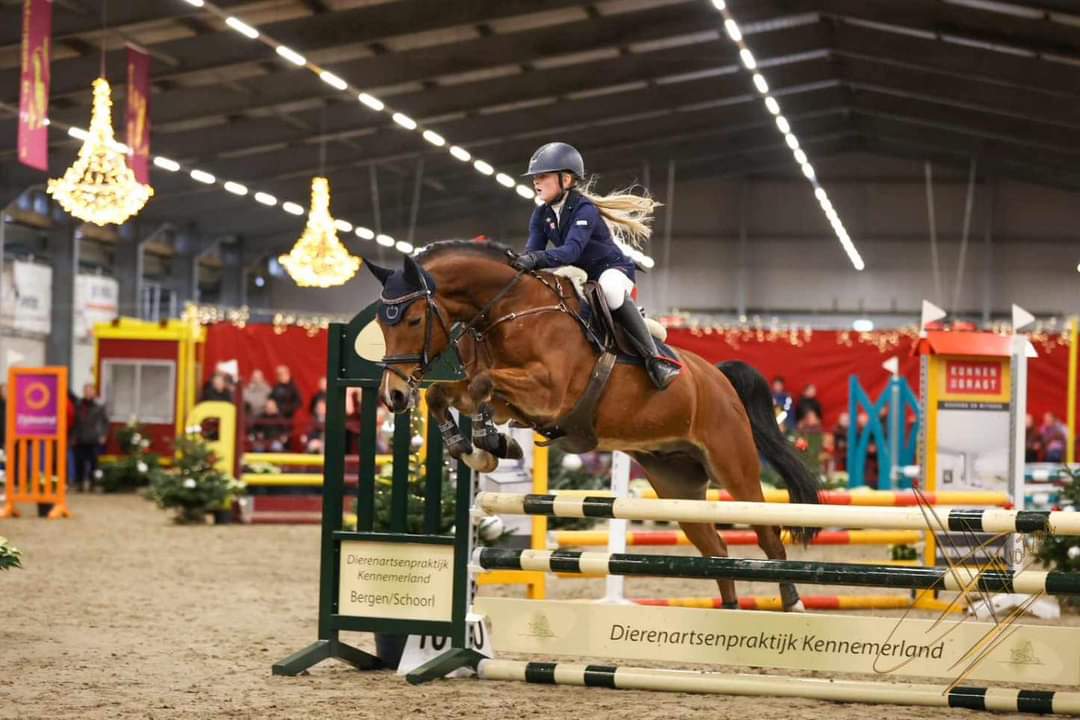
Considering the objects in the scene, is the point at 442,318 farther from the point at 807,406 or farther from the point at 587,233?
the point at 807,406

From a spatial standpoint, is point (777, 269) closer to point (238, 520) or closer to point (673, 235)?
point (673, 235)

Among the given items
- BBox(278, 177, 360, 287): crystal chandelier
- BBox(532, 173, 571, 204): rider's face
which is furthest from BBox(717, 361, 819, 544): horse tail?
A: BBox(278, 177, 360, 287): crystal chandelier

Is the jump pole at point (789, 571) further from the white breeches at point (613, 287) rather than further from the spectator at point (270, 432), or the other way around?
the spectator at point (270, 432)

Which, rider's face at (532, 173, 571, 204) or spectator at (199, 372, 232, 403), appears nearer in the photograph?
rider's face at (532, 173, 571, 204)

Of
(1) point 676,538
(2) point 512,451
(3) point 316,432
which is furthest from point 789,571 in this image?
(3) point 316,432

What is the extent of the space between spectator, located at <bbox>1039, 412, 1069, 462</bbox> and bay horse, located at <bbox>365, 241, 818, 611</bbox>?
1057 centimetres

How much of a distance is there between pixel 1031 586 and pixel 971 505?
2.92 m

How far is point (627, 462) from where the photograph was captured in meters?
6.27

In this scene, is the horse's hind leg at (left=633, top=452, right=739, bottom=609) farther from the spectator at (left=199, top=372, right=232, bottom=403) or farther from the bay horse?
the spectator at (left=199, top=372, right=232, bottom=403)

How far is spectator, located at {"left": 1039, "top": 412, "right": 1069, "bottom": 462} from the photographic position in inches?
571

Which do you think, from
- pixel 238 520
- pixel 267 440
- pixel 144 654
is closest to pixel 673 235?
pixel 267 440

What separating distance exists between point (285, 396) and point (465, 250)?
11205 mm

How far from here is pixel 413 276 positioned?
13.6 feet

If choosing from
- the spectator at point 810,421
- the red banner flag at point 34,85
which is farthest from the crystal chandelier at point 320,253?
the spectator at point 810,421
